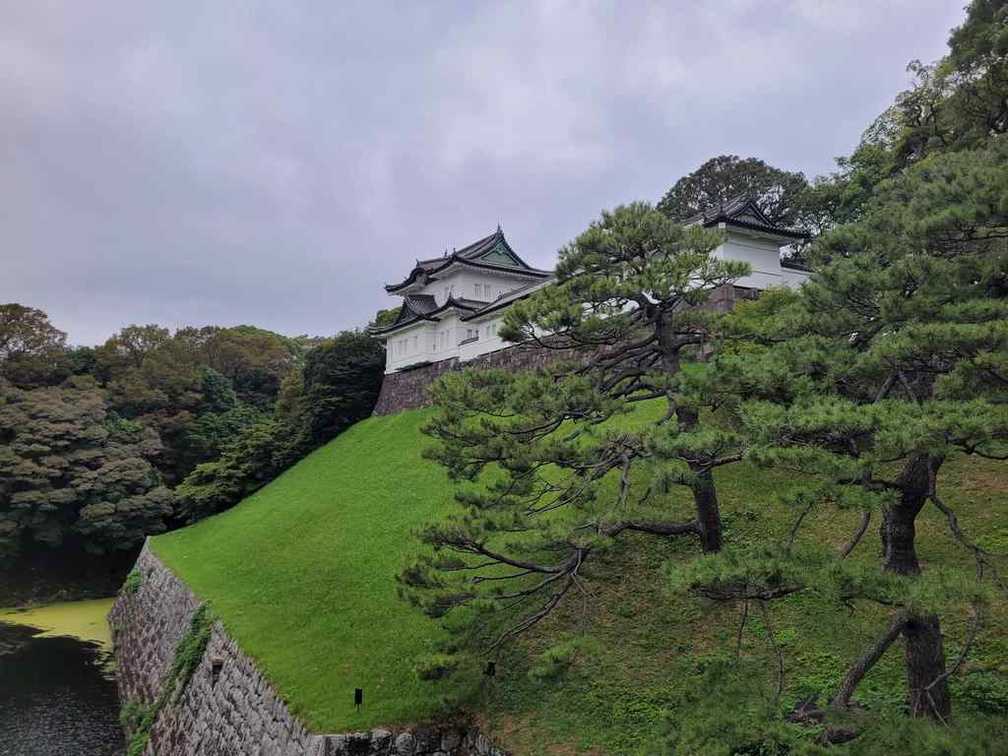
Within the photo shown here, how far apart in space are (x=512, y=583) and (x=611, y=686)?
2.99 m

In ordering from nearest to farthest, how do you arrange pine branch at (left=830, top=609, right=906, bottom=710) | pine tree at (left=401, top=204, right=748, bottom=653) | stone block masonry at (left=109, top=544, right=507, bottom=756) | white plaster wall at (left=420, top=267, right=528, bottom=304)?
pine branch at (left=830, top=609, right=906, bottom=710)
pine tree at (left=401, top=204, right=748, bottom=653)
stone block masonry at (left=109, top=544, right=507, bottom=756)
white plaster wall at (left=420, top=267, right=528, bottom=304)

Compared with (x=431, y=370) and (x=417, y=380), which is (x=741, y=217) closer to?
(x=431, y=370)

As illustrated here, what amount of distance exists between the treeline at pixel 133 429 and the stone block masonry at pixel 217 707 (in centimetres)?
761

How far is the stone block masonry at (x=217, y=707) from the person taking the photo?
283 inches

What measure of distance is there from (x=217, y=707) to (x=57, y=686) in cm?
817

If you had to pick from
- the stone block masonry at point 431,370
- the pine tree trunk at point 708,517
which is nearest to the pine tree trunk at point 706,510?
the pine tree trunk at point 708,517

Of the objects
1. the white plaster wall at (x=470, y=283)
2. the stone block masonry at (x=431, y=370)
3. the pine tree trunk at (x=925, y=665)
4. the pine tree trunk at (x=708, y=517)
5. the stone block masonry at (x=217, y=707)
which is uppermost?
the white plaster wall at (x=470, y=283)

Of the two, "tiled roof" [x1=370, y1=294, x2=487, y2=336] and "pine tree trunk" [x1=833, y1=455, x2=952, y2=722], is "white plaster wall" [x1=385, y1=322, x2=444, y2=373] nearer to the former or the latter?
"tiled roof" [x1=370, y1=294, x2=487, y2=336]

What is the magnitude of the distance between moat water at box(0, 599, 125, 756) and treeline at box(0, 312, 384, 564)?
3936 millimetres

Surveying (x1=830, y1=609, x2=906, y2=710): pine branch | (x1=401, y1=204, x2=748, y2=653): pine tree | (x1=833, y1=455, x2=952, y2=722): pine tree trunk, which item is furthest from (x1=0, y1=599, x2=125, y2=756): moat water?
(x1=833, y1=455, x2=952, y2=722): pine tree trunk

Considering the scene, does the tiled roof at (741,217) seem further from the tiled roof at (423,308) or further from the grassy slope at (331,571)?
the tiled roof at (423,308)

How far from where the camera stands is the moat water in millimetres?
12570

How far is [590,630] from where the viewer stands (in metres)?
8.23

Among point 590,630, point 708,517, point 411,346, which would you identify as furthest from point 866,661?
point 411,346
